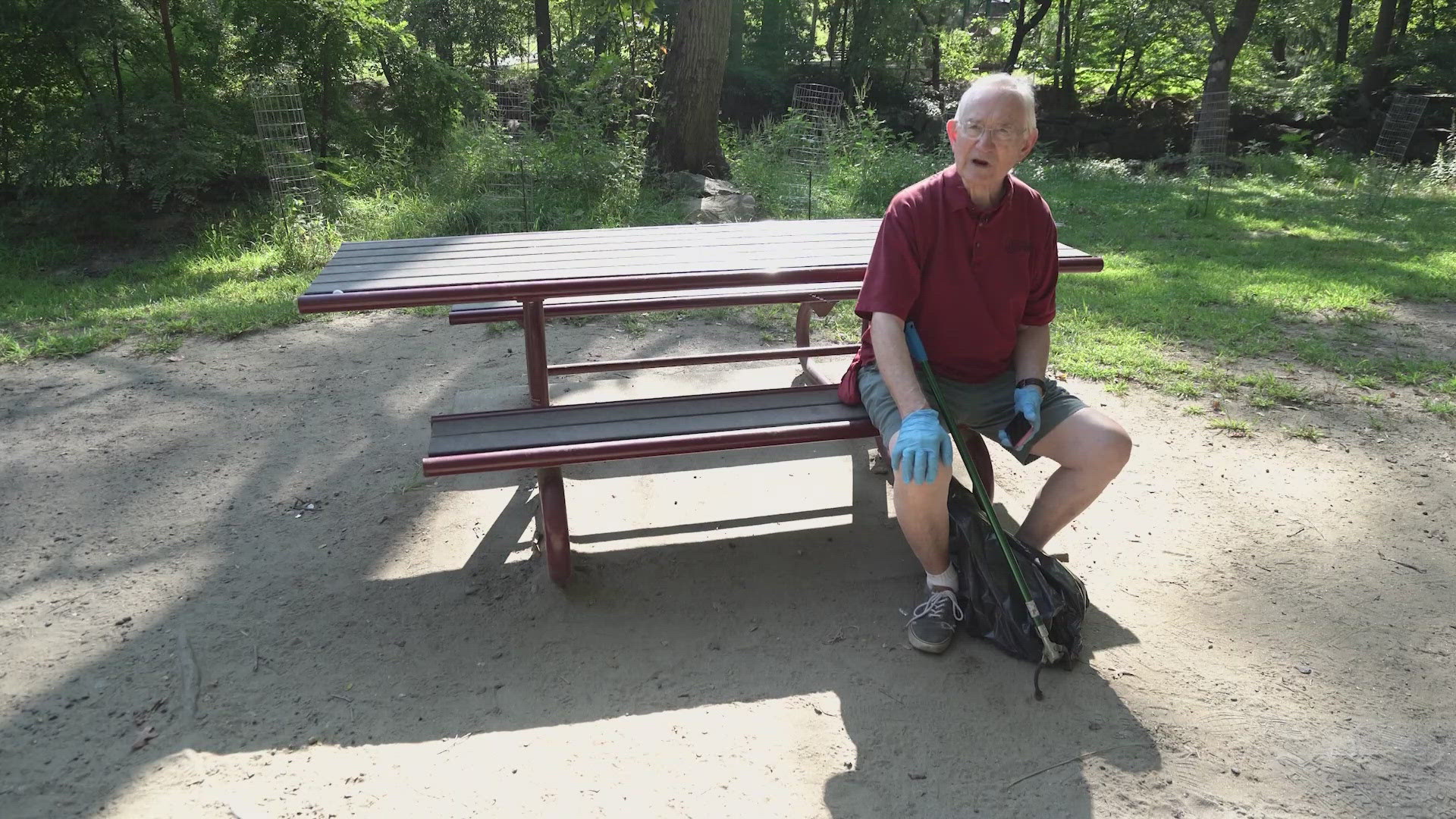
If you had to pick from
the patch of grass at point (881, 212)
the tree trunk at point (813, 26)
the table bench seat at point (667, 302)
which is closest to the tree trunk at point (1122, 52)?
the tree trunk at point (813, 26)

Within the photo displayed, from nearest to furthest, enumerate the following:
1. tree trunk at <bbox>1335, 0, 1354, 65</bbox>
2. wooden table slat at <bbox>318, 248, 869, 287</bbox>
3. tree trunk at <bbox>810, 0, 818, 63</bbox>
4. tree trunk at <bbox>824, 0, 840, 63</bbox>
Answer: wooden table slat at <bbox>318, 248, 869, 287</bbox> → tree trunk at <bbox>1335, 0, 1354, 65</bbox> → tree trunk at <bbox>810, 0, 818, 63</bbox> → tree trunk at <bbox>824, 0, 840, 63</bbox>

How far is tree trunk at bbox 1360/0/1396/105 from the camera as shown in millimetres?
17219

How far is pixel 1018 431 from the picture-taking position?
9.30 ft

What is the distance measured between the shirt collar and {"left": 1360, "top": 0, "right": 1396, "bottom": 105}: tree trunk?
1812cm

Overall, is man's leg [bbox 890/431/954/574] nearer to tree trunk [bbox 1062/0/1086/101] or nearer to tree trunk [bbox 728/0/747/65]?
tree trunk [bbox 728/0/747/65]

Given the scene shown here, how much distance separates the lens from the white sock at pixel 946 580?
276cm

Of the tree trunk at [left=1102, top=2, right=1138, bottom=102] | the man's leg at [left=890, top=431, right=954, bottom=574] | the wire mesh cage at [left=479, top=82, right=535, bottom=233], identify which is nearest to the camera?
the man's leg at [left=890, top=431, right=954, bottom=574]

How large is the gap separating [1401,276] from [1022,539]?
17.9 feet

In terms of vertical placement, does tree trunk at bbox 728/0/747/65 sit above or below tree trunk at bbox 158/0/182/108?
above

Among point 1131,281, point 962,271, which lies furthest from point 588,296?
point 1131,281

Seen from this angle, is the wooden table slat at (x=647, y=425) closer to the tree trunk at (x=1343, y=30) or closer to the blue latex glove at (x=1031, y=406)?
the blue latex glove at (x=1031, y=406)

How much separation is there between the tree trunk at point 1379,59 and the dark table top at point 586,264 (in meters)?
17.5

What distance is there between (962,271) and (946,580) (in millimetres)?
861

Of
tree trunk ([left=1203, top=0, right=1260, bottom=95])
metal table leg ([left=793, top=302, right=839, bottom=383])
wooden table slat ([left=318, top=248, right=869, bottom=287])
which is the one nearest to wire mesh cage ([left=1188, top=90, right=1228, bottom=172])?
tree trunk ([left=1203, top=0, right=1260, bottom=95])
